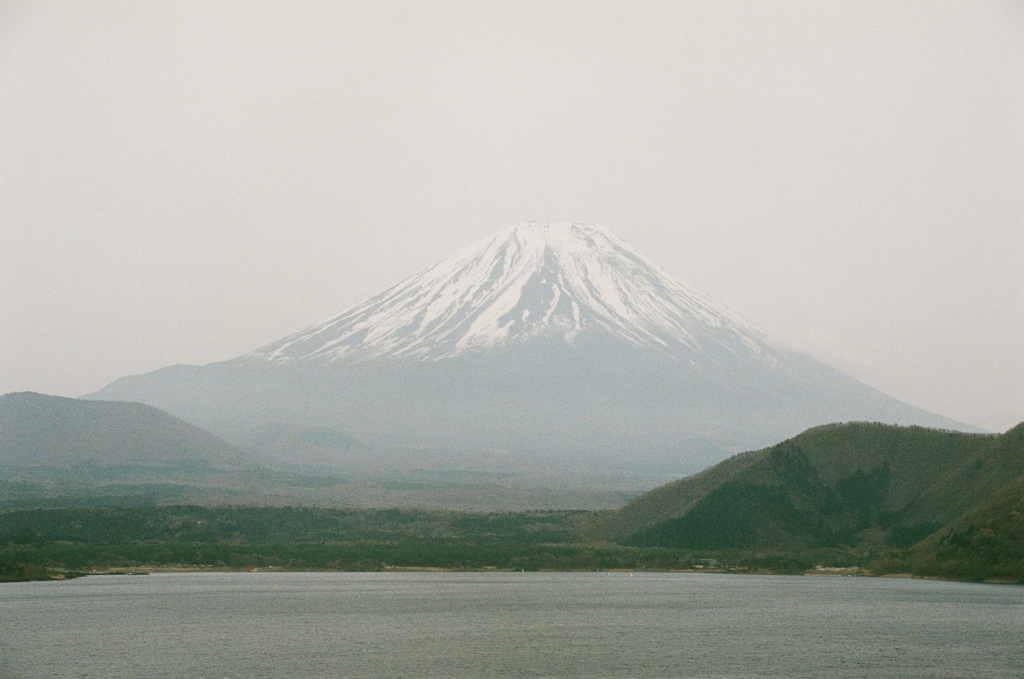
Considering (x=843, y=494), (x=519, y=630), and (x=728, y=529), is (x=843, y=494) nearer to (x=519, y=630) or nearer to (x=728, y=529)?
(x=728, y=529)

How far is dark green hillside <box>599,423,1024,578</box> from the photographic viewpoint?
132 meters

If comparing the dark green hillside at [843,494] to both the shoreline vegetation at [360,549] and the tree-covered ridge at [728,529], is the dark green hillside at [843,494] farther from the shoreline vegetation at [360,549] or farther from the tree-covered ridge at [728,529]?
the shoreline vegetation at [360,549]

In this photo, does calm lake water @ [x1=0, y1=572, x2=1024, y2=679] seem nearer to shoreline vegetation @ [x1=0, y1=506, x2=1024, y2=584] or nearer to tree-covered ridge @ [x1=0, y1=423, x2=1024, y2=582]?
shoreline vegetation @ [x1=0, y1=506, x2=1024, y2=584]

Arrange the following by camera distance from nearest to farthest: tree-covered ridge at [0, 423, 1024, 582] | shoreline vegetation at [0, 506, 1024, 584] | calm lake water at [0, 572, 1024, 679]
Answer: calm lake water at [0, 572, 1024, 679] < tree-covered ridge at [0, 423, 1024, 582] < shoreline vegetation at [0, 506, 1024, 584]

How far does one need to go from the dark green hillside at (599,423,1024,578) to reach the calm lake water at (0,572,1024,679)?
12245 millimetres

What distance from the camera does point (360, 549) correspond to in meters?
159

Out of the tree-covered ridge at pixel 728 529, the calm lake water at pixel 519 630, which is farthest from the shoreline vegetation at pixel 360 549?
the calm lake water at pixel 519 630

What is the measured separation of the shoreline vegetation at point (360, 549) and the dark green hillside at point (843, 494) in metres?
2.32

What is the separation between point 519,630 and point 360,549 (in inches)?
2898

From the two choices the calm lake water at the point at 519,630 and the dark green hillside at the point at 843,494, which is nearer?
the calm lake water at the point at 519,630

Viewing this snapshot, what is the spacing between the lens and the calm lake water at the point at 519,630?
227ft

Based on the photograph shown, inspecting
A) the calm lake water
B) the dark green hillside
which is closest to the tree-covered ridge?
the dark green hillside

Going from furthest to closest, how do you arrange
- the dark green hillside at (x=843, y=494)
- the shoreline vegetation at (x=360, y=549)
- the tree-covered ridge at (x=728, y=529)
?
the shoreline vegetation at (x=360, y=549), the tree-covered ridge at (x=728, y=529), the dark green hillside at (x=843, y=494)

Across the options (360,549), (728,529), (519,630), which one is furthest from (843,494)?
(519,630)
